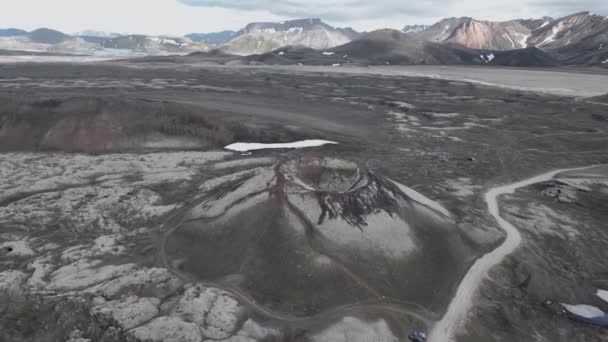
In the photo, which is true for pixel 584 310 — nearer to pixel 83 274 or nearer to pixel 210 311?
pixel 210 311

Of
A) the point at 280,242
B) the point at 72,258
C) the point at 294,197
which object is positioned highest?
the point at 294,197

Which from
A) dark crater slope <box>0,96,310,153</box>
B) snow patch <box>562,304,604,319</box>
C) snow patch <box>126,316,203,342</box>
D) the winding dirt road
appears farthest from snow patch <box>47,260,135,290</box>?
dark crater slope <box>0,96,310,153</box>

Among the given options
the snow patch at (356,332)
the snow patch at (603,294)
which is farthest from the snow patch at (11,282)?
the snow patch at (603,294)

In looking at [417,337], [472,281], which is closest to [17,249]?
[417,337]

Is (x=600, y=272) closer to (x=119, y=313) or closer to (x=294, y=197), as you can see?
(x=294, y=197)

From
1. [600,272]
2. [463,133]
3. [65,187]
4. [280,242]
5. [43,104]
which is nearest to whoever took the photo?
[280,242]

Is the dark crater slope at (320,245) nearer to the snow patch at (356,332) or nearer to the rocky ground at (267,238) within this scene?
the rocky ground at (267,238)

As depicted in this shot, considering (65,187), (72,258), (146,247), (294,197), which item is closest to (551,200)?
(294,197)
